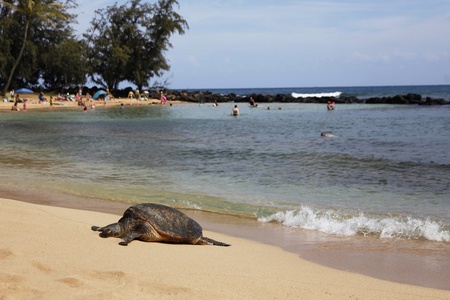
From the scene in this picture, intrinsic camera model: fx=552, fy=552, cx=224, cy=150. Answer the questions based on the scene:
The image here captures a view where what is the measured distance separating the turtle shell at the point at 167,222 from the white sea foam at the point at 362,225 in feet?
7.47

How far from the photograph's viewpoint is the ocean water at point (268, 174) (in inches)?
357

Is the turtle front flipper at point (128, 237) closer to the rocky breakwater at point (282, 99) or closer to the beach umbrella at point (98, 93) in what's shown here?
the beach umbrella at point (98, 93)

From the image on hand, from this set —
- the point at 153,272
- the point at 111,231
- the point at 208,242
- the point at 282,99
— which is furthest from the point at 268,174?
the point at 282,99

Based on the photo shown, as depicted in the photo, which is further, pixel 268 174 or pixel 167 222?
pixel 268 174

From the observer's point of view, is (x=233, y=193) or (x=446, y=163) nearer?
(x=233, y=193)

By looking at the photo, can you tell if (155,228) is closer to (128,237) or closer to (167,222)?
(167,222)

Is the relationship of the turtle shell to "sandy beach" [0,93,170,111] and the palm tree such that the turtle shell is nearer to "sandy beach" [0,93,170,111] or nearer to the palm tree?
"sandy beach" [0,93,170,111]

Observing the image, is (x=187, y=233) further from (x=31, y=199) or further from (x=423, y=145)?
(x=423, y=145)

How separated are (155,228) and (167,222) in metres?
0.19

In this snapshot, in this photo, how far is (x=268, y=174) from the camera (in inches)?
541

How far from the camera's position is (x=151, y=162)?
16.5 metres

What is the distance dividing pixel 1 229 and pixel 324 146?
16145mm

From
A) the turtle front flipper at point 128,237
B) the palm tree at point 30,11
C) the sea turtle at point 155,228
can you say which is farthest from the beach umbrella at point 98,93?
the turtle front flipper at point 128,237

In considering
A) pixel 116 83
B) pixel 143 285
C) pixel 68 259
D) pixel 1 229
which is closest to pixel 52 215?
pixel 1 229
